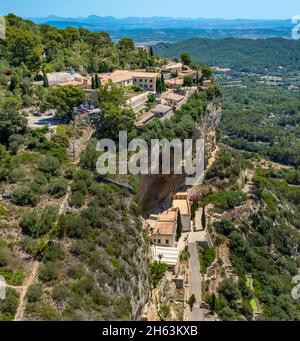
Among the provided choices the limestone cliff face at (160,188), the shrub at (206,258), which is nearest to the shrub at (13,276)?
the limestone cliff face at (160,188)

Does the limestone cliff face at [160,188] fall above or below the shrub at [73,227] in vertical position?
below

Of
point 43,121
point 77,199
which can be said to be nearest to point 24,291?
point 77,199

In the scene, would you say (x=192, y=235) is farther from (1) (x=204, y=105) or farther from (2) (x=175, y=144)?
(1) (x=204, y=105)

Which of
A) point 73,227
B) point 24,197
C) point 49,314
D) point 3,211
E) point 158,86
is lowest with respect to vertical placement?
point 49,314

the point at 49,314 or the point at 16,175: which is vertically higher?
the point at 16,175

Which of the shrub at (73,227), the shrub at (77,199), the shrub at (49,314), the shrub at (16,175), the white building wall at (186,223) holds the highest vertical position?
the shrub at (16,175)

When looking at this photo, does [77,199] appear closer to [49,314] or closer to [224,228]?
[49,314]

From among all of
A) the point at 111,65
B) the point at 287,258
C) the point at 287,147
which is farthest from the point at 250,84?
the point at 287,258

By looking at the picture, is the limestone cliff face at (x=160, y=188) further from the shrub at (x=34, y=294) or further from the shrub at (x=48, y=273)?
the shrub at (x=34, y=294)
